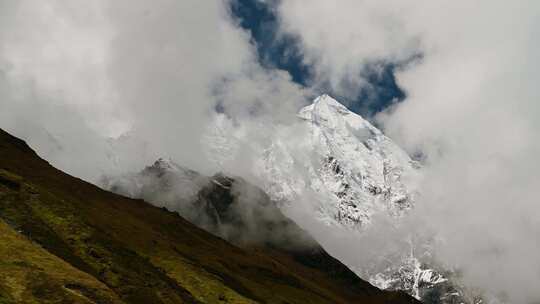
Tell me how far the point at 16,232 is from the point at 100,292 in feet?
100

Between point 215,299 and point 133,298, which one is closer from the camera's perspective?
point 133,298

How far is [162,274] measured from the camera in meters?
175

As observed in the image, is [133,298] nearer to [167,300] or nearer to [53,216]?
[167,300]

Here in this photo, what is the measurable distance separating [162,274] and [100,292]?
6291 cm

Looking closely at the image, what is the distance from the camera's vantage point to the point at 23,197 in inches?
6299

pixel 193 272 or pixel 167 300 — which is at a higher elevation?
pixel 193 272

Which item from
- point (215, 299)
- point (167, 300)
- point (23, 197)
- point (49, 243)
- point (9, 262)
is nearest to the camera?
point (9, 262)

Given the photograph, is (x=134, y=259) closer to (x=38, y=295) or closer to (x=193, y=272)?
(x=193, y=272)

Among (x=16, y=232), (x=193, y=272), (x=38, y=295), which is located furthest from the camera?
(x=193, y=272)

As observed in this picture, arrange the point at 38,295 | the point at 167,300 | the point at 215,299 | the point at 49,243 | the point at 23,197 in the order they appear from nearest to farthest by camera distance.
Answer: the point at 38,295
the point at 49,243
the point at 167,300
the point at 23,197
the point at 215,299

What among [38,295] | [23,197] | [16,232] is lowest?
[38,295]

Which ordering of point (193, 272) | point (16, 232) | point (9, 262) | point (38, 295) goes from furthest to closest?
1. point (193, 272)
2. point (16, 232)
3. point (9, 262)
4. point (38, 295)

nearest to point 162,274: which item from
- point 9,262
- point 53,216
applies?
point 53,216

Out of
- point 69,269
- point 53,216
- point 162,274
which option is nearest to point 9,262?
point 69,269
